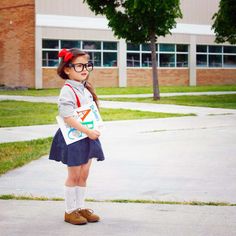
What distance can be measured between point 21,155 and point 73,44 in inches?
1369

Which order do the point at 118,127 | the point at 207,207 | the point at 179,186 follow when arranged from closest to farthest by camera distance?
the point at 207,207
the point at 179,186
the point at 118,127

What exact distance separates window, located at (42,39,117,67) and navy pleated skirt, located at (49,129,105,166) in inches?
1481

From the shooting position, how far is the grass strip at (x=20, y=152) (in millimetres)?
8688

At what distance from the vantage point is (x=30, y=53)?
140ft

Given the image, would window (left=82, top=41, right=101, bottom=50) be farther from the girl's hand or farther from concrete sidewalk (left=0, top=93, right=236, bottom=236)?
the girl's hand

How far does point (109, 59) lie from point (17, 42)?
21.4 feet

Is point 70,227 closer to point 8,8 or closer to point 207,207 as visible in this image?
point 207,207

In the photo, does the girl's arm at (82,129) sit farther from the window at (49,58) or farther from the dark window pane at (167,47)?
the dark window pane at (167,47)

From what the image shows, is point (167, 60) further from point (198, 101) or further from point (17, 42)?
point (198, 101)

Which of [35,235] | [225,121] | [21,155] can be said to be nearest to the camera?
[35,235]

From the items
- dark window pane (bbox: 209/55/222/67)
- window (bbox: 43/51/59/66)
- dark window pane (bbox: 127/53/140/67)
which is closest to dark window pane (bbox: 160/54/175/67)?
dark window pane (bbox: 127/53/140/67)

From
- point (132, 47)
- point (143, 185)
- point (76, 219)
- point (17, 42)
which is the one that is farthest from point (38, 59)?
point (76, 219)

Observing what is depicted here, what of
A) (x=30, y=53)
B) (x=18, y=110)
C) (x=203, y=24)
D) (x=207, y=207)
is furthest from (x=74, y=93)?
(x=203, y=24)

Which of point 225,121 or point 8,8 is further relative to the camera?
point 8,8
